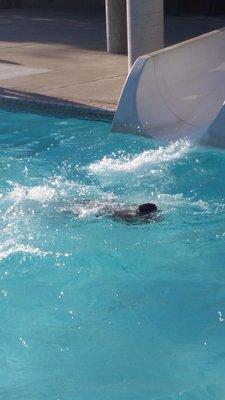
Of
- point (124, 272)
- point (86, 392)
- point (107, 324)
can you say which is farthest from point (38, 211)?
point (86, 392)

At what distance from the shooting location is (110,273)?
7.21m

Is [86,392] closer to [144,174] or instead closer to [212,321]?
[212,321]

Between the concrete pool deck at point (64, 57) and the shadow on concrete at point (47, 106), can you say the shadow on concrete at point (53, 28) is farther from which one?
the shadow on concrete at point (47, 106)

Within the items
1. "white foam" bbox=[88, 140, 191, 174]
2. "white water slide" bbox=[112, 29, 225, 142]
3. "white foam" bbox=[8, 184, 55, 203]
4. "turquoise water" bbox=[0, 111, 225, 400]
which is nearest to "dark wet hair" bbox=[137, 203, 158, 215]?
"turquoise water" bbox=[0, 111, 225, 400]

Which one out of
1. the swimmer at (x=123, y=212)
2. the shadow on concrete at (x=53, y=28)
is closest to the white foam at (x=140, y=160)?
the swimmer at (x=123, y=212)

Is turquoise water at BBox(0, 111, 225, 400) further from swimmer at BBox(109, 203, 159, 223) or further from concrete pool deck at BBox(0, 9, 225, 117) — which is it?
concrete pool deck at BBox(0, 9, 225, 117)

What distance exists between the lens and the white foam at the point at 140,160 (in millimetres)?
9505

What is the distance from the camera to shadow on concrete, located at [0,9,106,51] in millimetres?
16641

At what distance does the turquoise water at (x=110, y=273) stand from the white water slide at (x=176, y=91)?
348 millimetres

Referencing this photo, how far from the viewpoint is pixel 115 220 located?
7.96m

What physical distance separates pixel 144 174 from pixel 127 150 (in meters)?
0.90

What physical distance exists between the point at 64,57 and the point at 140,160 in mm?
5596

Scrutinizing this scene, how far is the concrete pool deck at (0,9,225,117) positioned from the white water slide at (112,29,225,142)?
0.44 m

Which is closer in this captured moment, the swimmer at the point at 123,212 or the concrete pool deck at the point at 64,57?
the swimmer at the point at 123,212
